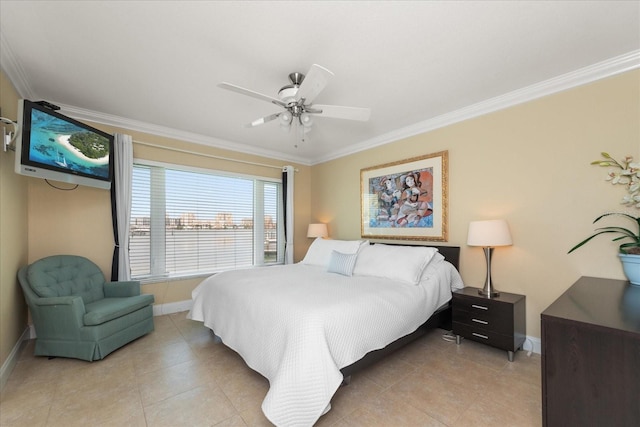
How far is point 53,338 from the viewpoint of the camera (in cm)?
240

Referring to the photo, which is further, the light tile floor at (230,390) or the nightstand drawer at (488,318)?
the nightstand drawer at (488,318)

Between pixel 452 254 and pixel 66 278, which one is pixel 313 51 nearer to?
pixel 452 254

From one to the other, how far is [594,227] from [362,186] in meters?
2.65

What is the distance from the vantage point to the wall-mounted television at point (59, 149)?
7.22 feet

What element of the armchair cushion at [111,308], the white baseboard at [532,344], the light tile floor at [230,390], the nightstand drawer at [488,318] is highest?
the armchair cushion at [111,308]

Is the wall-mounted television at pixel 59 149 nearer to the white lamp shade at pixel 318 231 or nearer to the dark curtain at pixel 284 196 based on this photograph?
the dark curtain at pixel 284 196

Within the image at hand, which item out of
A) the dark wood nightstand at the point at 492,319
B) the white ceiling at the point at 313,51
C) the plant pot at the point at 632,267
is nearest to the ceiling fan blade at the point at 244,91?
the white ceiling at the point at 313,51

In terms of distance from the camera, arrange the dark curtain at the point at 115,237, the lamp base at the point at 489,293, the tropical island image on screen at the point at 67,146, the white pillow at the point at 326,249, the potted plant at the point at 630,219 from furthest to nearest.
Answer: the white pillow at the point at 326,249 → the dark curtain at the point at 115,237 → the lamp base at the point at 489,293 → the tropical island image on screen at the point at 67,146 → the potted plant at the point at 630,219

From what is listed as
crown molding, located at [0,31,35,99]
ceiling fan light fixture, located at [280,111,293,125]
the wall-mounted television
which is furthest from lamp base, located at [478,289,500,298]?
crown molding, located at [0,31,35,99]

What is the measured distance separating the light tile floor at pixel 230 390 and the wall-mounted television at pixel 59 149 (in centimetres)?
173

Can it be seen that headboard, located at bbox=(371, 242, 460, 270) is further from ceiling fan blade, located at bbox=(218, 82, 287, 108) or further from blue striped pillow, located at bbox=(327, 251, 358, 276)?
ceiling fan blade, located at bbox=(218, 82, 287, 108)

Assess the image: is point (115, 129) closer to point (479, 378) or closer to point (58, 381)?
point (58, 381)

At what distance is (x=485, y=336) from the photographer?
2.51 meters

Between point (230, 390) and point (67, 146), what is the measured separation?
2.76 m
